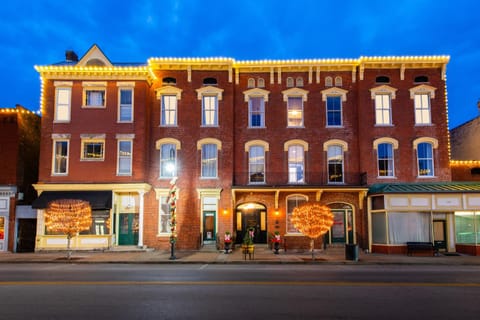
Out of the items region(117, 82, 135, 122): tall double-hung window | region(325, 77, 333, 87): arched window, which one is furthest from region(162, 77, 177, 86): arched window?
region(325, 77, 333, 87): arched window

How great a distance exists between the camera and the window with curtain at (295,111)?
90.4 ft

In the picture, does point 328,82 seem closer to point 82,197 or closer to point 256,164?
point 256,164

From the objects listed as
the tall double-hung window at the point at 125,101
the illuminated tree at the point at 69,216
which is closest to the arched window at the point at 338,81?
the tall double-hung window at the point at 125,101

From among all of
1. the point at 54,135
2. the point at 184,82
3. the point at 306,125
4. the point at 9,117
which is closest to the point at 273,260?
the point at 306,125

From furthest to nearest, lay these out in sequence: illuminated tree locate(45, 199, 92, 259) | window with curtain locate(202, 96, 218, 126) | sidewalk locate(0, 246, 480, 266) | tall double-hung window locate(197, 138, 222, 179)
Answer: window with curtain locate(202, 96, 218, 126) < tall double-hung window locate(197, 138, 222, 179) < illuminated tree locate(45, 199, 92, 259) < sidewalk locate(0, 246, 480, 266)

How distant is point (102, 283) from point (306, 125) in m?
18.1

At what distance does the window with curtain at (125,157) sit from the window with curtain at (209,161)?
15.0 ft

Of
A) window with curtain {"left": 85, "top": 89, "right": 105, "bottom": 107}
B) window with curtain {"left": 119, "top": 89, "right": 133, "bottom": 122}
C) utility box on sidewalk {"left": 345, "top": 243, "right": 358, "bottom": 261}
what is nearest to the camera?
utility box on sidewalk {"left": 345, "top": 243, "right": 358, "bottom": 261}

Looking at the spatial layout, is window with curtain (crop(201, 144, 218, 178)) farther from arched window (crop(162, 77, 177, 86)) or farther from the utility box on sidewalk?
the utility box on sidewalk

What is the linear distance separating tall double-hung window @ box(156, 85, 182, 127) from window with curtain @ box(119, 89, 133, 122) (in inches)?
74.7

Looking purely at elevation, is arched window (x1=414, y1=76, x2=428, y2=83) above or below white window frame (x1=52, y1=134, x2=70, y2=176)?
above

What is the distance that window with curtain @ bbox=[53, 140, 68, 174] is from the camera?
25.7 metres

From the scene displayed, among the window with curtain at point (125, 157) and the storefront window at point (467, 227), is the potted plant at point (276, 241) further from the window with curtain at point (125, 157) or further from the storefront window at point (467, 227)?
the storefront window at point (467, 227)

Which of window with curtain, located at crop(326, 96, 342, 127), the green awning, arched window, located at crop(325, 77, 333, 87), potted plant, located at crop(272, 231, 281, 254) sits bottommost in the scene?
potted plant, located at crop(272, 231, 281, 254)
